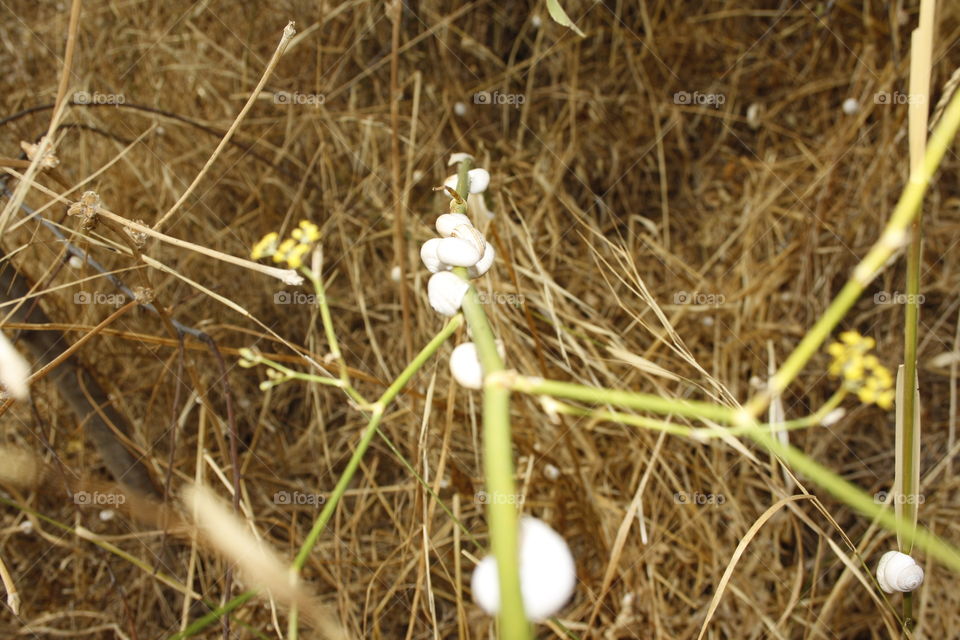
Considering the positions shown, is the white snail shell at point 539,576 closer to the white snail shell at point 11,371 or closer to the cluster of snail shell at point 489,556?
the cluster of snail shell at point 489,556

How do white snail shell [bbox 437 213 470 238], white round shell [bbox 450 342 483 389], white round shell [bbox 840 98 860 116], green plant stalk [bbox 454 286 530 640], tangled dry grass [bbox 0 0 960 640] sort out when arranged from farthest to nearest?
white round shell [bbox 840 98 860 116], tangled dry grass [bbox 0 0 960 640], white snail shell [bbox 437 213 470 238], white round shell [bbox 450 342 483 389], green plant stalk [bbox 454 286 530 640]

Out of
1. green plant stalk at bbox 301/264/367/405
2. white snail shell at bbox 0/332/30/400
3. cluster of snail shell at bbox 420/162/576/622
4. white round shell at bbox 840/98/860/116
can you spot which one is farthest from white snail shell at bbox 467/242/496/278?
white round shell at bbox 840/98/860/116

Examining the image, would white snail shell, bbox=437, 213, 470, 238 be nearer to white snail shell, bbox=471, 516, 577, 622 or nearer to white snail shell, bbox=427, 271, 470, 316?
→ white snail shell, bbox=427, 271, 470, 316

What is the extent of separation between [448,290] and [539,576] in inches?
6.4

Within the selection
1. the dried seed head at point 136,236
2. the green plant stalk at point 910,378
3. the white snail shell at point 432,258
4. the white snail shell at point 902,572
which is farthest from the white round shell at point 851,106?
the dried seed head at point 136,236

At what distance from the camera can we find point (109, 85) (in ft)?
4.00

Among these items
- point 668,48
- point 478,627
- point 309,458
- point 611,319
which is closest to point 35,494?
point 309,458

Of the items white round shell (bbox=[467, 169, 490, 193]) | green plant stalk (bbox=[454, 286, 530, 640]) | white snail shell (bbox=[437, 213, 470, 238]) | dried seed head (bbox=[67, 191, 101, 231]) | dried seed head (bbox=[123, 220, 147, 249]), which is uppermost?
white round shell (bbox=[467, 169, 490, 193])

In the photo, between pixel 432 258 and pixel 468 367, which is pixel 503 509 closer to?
pixel 468 367

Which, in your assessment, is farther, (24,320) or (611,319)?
(611,319)

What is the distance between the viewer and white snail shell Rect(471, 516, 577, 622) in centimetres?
32

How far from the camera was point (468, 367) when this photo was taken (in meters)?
0.37

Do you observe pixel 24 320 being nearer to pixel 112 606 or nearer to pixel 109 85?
pixel 112 606

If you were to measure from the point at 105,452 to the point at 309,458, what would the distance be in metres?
0.29
